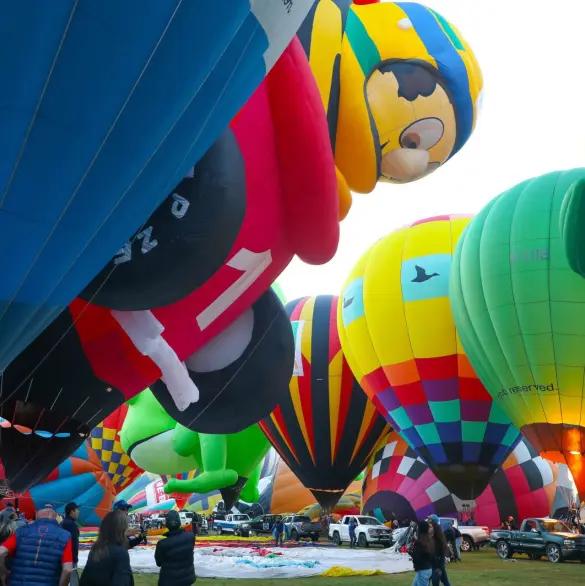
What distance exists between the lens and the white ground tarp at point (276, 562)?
31.1ft

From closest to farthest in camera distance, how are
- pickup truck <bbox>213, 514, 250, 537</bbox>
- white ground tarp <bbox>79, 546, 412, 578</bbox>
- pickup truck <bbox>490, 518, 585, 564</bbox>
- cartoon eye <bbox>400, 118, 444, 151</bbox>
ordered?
1. cartoon eye <bbox>400, 118, 444, 151</bbox>
2. white ground tarp <bbox>79, 546, 412, 578</bbox>
3. pickup truck <bbox>490, 518, 585, 564</bbox>
4. pickup truck <bbox>213, 514, 250, 537</bbox>

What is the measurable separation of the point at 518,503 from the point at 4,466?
1325 cm

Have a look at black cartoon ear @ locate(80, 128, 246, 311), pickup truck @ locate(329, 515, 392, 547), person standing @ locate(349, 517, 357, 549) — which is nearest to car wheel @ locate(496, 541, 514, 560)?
pickup truck @ locate(329, 515, 392, 547)

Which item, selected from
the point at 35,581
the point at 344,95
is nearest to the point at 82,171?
the point at 35,581

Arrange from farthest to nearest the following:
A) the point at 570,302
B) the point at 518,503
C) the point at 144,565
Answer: the point at 518,503
the point at 570,302
the point at 144,565

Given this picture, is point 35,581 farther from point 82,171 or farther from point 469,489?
point 469,489

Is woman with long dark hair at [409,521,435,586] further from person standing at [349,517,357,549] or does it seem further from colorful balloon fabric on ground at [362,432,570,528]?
colorful balloon fabric on ground at [362,432,570,528]

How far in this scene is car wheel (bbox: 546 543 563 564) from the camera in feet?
40.0

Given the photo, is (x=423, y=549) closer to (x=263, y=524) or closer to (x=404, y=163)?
(x=404, y=163)

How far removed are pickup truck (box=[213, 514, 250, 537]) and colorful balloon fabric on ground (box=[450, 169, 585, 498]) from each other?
9.57 metres

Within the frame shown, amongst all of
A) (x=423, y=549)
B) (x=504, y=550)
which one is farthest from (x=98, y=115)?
(x=504, y=550)

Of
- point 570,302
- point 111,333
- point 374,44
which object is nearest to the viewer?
point 111,333

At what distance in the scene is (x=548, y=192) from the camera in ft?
44.4

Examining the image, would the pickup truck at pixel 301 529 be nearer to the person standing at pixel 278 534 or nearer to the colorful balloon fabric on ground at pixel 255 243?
the person standing at pixel 278 534
